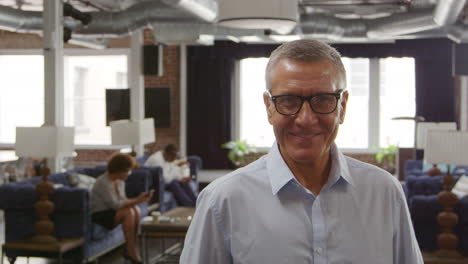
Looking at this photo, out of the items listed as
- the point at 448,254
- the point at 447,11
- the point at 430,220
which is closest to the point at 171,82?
the point at 447,11

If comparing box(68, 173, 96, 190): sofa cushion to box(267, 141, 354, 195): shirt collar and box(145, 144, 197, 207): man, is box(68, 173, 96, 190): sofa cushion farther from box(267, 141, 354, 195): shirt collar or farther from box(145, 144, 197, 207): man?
box(267, 141, 354, 195): shirt collar

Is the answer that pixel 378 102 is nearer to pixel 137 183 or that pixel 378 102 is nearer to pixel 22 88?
pixel 137 183

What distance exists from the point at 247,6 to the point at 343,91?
3.74m

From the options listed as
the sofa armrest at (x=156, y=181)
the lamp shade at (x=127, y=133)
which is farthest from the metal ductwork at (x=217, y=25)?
the sofa armrest at (x=156, y=181)

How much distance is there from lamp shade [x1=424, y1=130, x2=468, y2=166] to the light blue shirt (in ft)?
16.3

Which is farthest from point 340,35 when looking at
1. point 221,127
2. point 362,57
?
point 221,127

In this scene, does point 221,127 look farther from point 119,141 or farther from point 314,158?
point 314,158

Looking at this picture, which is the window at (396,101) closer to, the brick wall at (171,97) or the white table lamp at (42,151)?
the brick wall at (171,97)

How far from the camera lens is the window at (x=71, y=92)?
14.1 metres

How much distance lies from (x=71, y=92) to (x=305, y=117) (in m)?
13.4

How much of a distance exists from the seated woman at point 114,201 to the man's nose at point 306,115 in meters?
5.73

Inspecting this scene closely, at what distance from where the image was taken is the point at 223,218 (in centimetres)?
146

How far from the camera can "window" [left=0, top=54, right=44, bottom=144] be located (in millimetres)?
14281

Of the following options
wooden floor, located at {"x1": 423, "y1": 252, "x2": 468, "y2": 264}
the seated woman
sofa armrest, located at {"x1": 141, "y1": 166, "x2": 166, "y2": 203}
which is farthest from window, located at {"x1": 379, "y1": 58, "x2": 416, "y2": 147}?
wooden floor, located at {"x1": 423, "y1": 252, "x2": 468, "y2": 264}
